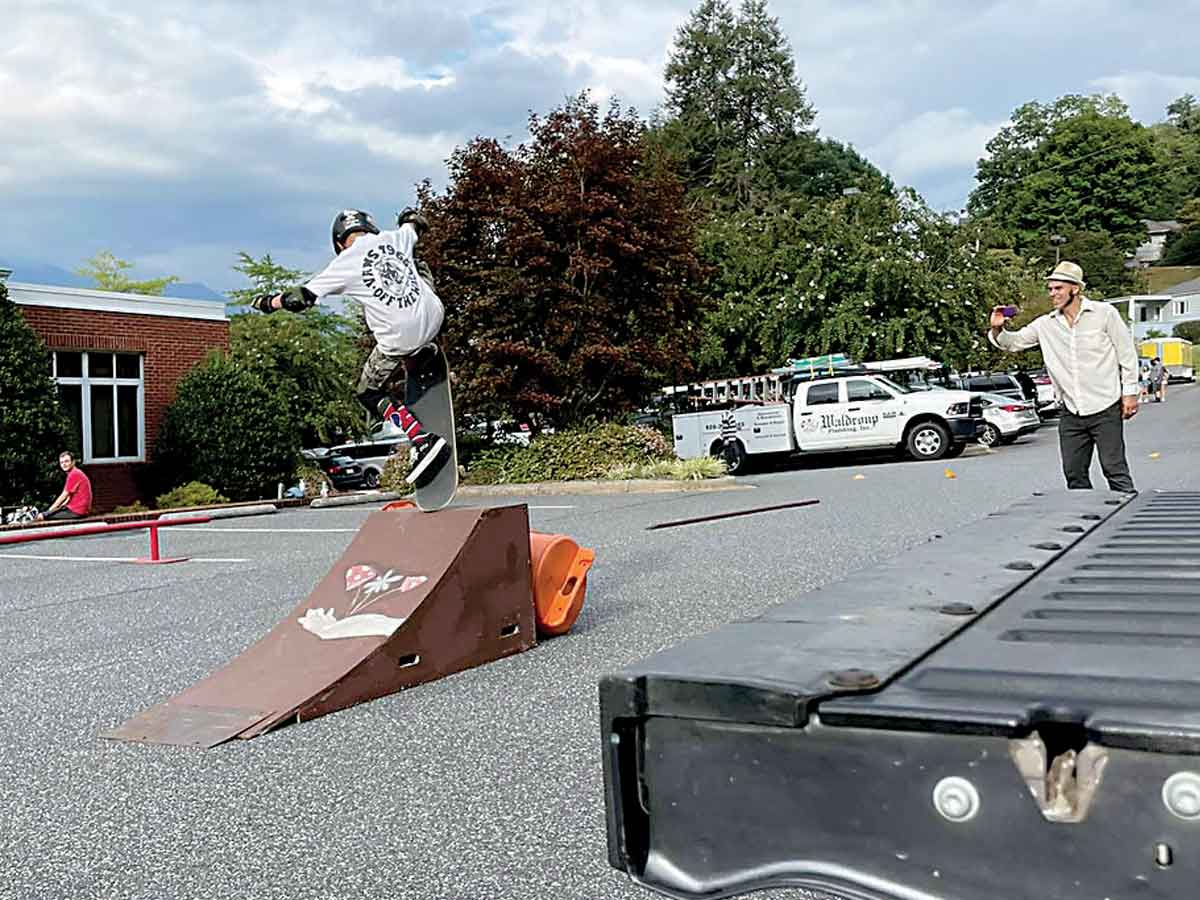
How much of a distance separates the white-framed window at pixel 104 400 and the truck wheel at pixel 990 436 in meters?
16.6

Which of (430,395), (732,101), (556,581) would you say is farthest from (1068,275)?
(732,101)

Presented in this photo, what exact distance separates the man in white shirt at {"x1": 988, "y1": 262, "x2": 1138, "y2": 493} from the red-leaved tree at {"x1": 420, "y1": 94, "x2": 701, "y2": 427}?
13.3m

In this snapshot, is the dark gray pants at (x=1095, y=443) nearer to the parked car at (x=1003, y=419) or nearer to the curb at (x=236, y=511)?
the curb at (x=236, y=511)

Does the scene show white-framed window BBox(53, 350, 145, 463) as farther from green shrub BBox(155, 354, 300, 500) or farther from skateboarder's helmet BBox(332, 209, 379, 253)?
skateboarder's helmet BBox(332, 209, 379, 253)

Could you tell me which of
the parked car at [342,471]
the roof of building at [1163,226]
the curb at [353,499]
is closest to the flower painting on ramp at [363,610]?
the curb at [353,499]

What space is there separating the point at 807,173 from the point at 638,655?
205 feet

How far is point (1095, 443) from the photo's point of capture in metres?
7.67

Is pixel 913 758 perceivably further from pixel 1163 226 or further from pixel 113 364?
pixel 1163 226

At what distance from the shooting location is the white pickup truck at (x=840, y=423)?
930 inches

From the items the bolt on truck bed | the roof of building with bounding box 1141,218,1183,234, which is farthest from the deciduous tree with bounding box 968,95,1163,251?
the bolt on truck bed

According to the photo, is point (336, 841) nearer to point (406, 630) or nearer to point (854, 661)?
point (406, 630)

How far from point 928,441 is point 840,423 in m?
1.72

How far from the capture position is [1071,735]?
1.35 metres

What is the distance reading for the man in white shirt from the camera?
742cm
